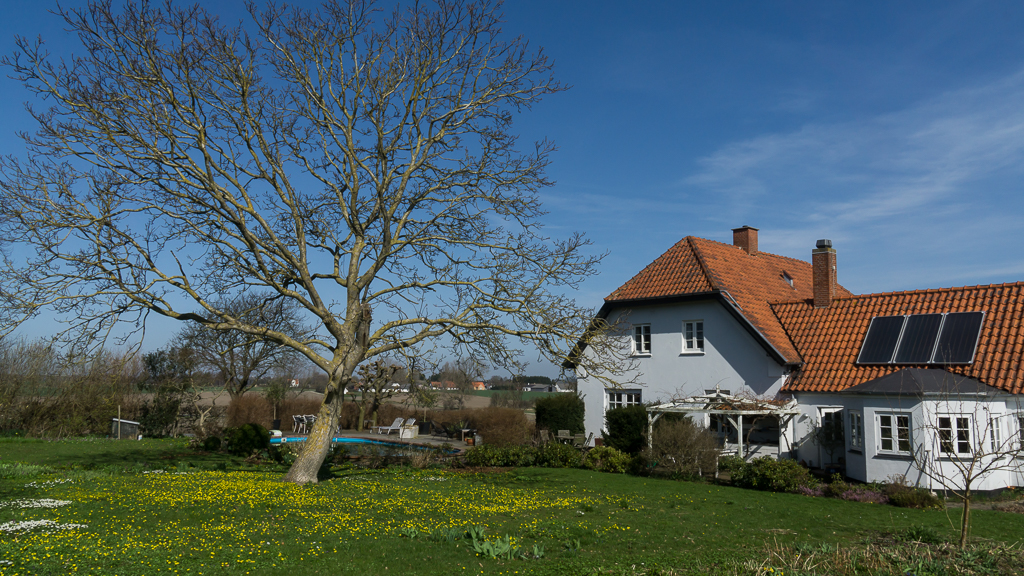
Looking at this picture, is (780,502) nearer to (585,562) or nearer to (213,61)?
(585,562)

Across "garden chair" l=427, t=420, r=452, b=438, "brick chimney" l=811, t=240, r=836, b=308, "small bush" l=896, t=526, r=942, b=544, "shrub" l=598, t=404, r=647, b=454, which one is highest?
"brick chimney" l=811, t=240, r=836, b=308

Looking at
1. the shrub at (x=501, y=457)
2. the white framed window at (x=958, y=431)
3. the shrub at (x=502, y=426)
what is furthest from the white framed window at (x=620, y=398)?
the white framed window at (x=958, y=431)

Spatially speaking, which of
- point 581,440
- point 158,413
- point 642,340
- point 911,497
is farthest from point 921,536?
point 158,413

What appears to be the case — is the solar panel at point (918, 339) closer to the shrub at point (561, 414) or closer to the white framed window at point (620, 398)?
the white framed window at point (620, 398)

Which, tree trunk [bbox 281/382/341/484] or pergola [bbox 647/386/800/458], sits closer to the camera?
tree trunk [bbox 281/382/341/484]

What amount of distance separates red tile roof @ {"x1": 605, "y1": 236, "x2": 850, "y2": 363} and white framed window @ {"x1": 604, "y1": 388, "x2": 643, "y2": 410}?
3.46m

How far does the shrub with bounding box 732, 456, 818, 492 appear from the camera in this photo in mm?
16234

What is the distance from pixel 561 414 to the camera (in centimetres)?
2756

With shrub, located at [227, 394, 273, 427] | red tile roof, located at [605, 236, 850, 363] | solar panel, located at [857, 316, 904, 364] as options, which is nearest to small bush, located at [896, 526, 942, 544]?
solar panel, located at [857, 316, 904, 364]

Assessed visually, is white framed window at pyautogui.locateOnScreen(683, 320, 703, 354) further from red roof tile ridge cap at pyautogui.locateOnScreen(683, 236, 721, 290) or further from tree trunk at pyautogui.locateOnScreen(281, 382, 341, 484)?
tree trunk at pyautogui.locateOnScreen(281, 382, 341, 484)

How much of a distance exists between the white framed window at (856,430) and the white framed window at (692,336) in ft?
18.7

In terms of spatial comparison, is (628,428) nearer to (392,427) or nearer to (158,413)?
(392,427)

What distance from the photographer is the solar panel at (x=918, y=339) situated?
18578mm

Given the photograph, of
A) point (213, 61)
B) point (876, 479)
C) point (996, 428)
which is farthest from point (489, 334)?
point (996, 428)
